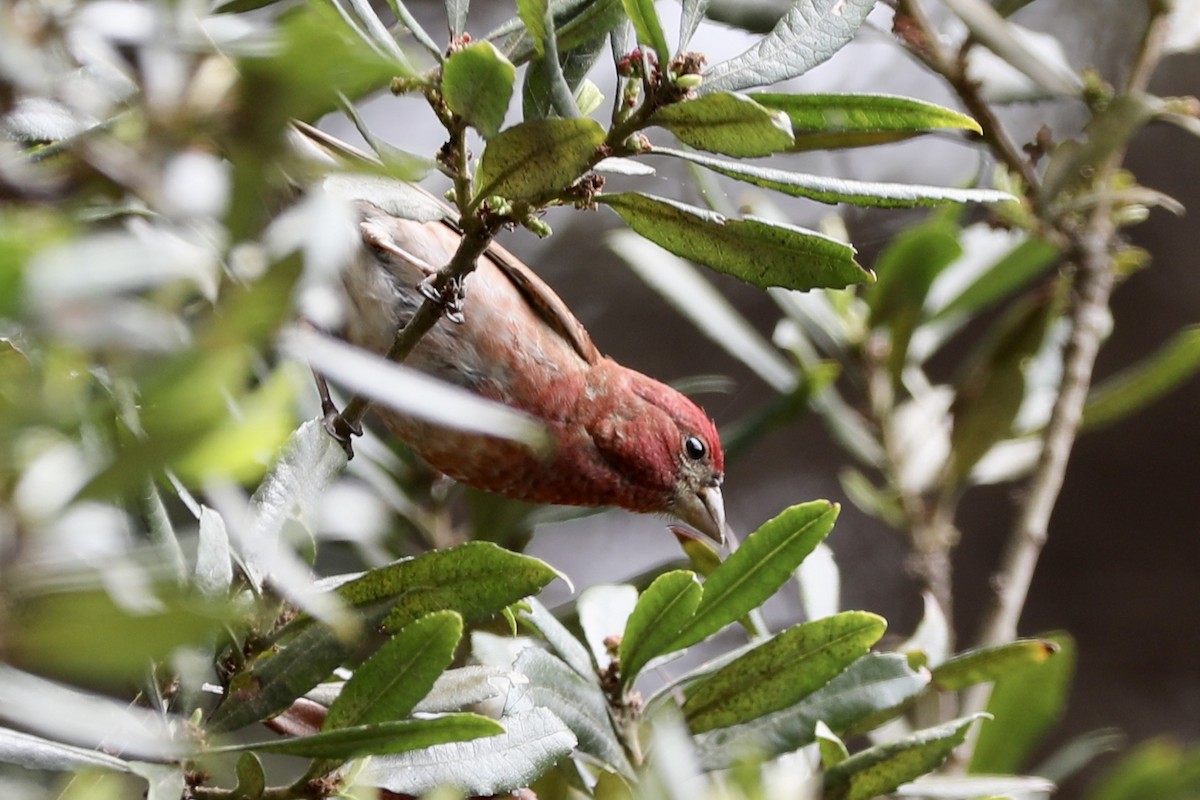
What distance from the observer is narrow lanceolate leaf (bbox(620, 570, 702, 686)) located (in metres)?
1.21

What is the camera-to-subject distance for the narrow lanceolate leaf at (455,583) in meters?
1.06

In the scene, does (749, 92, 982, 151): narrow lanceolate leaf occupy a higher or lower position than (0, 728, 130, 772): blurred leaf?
higher

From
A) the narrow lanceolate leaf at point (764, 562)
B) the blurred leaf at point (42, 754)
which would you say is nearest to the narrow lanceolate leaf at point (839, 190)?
the narrow lanceolate leaf at point (764, 562)

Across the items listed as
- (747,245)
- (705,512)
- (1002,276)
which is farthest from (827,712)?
(1002,276)

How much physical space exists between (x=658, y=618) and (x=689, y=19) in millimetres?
587

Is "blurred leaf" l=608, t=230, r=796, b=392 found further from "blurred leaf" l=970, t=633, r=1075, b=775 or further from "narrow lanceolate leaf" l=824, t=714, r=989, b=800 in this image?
"narrow lanceolate leaf" l=824, t=714, r=989, b=800

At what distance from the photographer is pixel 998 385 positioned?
227 cm

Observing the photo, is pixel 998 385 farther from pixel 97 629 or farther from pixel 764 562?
pixel 97 629

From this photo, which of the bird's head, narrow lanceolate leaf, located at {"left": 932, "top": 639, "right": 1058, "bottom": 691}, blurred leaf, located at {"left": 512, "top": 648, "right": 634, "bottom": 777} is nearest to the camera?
blurred leaf, located at {"left": 512, "top": 648, "right": 634, "bottom": 777}

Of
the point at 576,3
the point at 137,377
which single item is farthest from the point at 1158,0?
the point at 137,377

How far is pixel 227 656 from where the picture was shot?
1101 millimetres

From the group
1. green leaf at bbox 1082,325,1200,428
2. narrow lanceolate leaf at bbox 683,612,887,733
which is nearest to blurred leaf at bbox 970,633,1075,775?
narrow lanceolate leaf at bbox 683,612,887,733

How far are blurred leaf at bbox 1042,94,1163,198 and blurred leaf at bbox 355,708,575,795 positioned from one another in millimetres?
1396

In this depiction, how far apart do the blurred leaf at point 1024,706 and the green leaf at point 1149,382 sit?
76cm
